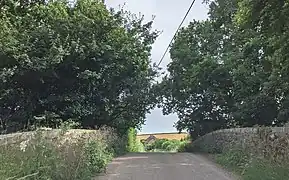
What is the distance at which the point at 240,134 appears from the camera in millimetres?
16359

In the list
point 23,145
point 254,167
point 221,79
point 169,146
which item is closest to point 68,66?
point 221,79

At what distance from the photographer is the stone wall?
570 inches

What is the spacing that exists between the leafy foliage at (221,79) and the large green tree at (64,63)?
5.23 meters

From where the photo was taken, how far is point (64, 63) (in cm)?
2256

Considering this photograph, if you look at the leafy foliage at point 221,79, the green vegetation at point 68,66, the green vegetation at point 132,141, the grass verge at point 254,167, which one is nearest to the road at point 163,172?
the grass verge at point 254,167

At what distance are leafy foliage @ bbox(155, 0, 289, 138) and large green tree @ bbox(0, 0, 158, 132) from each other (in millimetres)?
5228

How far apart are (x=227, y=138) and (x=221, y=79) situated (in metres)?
9.63

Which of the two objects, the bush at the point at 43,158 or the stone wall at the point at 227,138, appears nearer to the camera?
the bush at the point at 43,158

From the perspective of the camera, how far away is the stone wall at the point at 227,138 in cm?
1448

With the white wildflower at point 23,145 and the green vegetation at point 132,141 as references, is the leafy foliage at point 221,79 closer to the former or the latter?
the green vegetation at point 132,141

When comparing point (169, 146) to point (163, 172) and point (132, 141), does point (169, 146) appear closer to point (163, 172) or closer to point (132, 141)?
point (132, 141)

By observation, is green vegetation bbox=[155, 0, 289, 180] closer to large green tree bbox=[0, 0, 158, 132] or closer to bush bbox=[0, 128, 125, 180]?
bush bbox=[0, 128, 125, 180]

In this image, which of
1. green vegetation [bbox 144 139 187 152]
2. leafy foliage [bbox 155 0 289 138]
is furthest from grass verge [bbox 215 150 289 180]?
green vegetation [bbox 144 139 187 152]

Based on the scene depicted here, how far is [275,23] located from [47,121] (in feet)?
43.0
